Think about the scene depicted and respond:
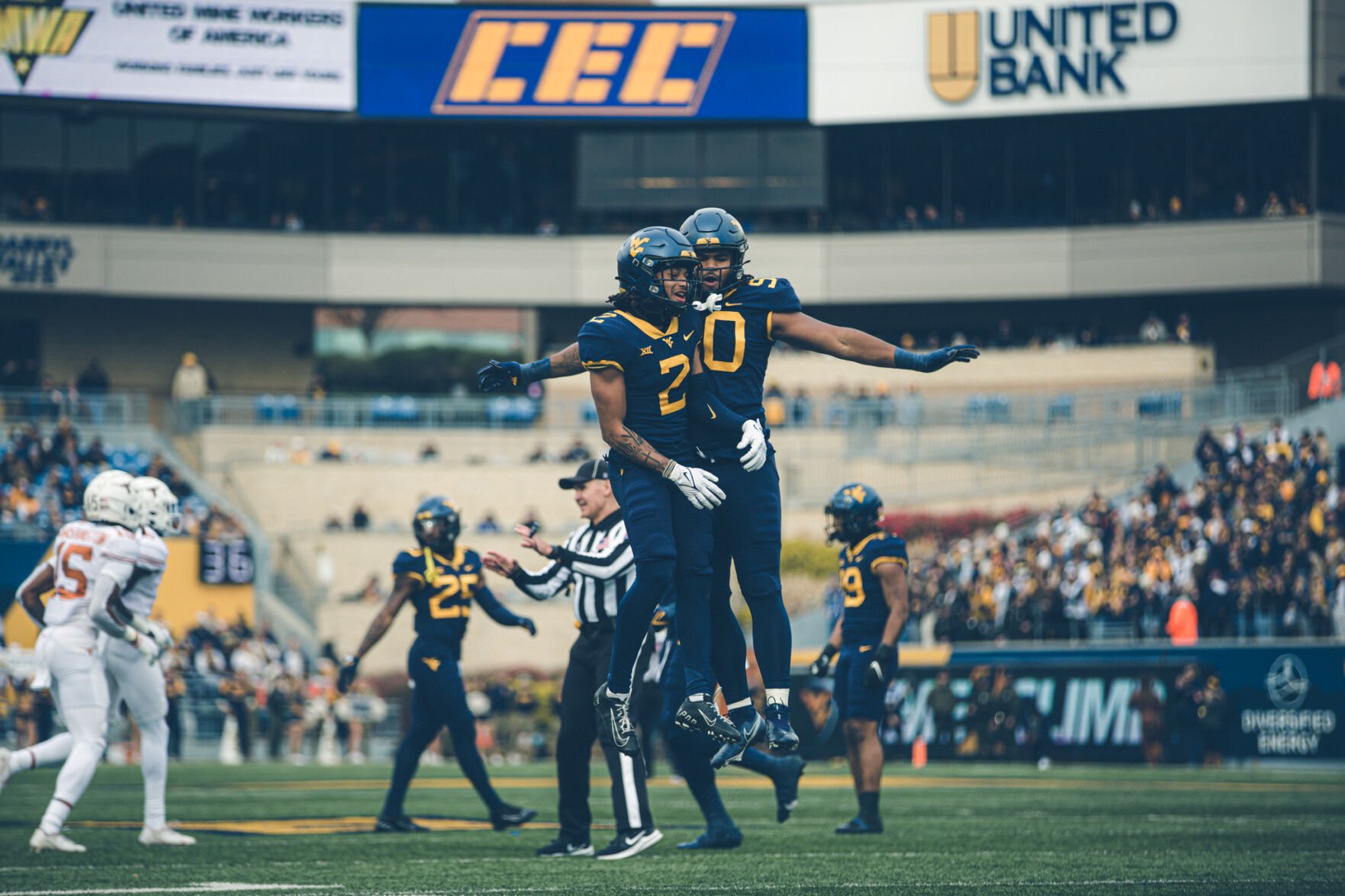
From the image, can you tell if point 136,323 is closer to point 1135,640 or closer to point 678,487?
point 1135,640

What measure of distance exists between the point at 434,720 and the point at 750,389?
188 inches

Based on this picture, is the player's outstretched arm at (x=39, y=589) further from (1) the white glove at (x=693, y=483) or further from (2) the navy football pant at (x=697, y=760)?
(1) the white glove at (x=693, y=483)

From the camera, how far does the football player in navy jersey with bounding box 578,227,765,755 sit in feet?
28.6

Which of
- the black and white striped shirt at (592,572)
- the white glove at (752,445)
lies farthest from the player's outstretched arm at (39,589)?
the white glove at (752,445)

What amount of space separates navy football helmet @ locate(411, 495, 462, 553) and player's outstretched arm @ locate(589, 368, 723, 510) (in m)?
4.46

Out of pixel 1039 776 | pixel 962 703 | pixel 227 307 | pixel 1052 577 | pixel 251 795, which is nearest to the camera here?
pixel 251 795

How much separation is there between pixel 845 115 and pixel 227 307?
15687mm

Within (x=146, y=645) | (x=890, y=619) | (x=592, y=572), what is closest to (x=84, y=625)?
(x=146, y=645)

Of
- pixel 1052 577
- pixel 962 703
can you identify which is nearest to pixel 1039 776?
pixel 962 703

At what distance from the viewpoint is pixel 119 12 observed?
42281mm

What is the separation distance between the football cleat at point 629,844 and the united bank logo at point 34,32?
115 feet

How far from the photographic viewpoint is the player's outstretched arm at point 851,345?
8.70 m

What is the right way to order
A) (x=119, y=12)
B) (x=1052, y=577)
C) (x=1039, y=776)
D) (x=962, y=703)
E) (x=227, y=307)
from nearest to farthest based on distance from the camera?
(x=1039, y=776)
(x=962, y=703)
(x=1052, y=577)
(x=119, y=12)
(x=227, y=307)

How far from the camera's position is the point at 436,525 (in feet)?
42.8
